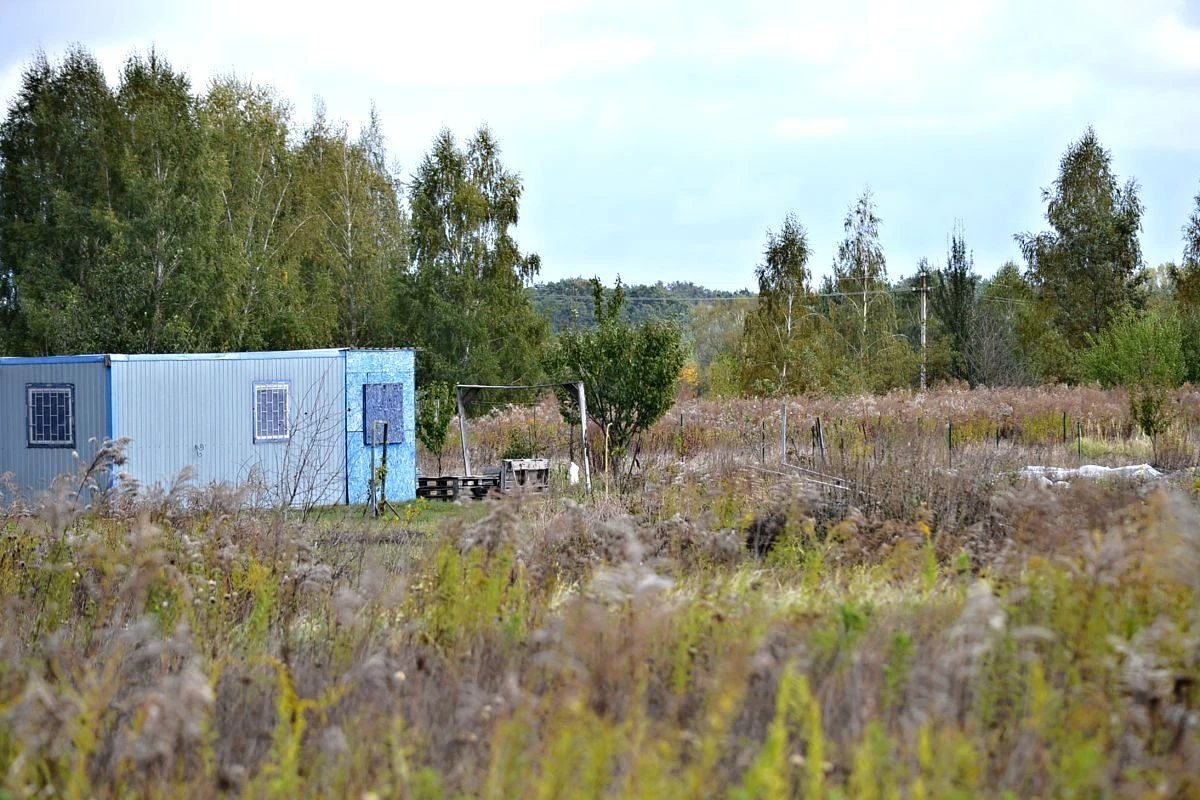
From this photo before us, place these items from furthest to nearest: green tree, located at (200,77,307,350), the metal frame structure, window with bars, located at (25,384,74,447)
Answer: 1. green tree, located at (200,77,307,350)
2. the metal frame structure
3. window with bars, located at (25,384,74,447)

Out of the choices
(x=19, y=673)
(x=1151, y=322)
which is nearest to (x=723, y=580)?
(x=19, y=673)

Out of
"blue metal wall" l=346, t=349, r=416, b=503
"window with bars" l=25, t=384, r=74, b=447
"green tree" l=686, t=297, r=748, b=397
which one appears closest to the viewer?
"window with bars" l=25, t=384, r=74, b=447

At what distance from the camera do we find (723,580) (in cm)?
661

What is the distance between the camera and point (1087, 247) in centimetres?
3853

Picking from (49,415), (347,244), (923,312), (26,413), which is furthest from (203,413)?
(923,312)

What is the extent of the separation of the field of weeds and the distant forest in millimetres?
16622

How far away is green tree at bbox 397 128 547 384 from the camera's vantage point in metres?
31.2

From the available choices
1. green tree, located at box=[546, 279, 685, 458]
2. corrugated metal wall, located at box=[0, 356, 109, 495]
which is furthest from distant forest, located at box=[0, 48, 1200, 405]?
corrugated metal wall, located at box=[0, 356, 109, 495]

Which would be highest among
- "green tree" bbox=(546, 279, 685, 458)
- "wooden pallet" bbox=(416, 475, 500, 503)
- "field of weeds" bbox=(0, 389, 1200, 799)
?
"green tree" bbox=(546, 279, 685, 458)

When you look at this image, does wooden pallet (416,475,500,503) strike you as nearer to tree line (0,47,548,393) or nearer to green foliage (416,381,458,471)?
green foliage (416,381,458,471)

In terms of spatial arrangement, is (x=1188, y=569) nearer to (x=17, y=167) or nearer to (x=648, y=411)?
(x=648, y=411)

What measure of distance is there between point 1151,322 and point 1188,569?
2837cm

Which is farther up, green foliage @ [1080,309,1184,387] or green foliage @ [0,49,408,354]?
green foliage @ [0,49,408,354]

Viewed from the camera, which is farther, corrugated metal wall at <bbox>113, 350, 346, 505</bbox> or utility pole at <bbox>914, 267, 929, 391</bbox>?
utility pole at <bbox>914, 267, 929, 391</bbox>
